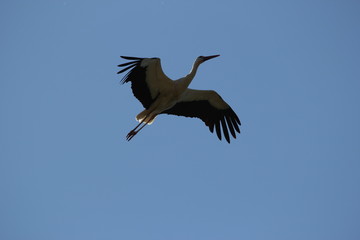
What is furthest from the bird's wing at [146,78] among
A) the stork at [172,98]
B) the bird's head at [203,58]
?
the bird's head at [203,58]

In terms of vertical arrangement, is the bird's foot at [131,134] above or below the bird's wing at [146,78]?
Answer: below

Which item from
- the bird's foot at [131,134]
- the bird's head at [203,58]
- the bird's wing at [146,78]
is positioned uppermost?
the bird's head at [203,58]

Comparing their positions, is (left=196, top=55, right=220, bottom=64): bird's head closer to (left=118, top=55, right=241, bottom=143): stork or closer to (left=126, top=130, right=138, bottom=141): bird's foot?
(left=118, top=55, right=241, bottom=143): stork

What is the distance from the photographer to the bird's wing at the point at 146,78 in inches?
341

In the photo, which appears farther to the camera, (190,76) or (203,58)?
(203,58)

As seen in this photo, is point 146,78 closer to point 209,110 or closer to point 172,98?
point 172,98

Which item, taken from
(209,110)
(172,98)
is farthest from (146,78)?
(209,110)

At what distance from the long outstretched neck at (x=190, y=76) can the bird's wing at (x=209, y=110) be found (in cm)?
46

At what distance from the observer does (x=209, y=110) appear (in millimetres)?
9898

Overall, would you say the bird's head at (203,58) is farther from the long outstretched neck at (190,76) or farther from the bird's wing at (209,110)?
the bird's wing at (209,110)

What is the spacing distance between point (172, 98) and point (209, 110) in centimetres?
96

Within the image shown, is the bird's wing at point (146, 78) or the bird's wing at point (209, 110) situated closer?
the bird's wing at point (146, 78)

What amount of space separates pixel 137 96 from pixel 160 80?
0.48 metres

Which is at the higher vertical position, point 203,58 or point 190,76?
point 203,58
